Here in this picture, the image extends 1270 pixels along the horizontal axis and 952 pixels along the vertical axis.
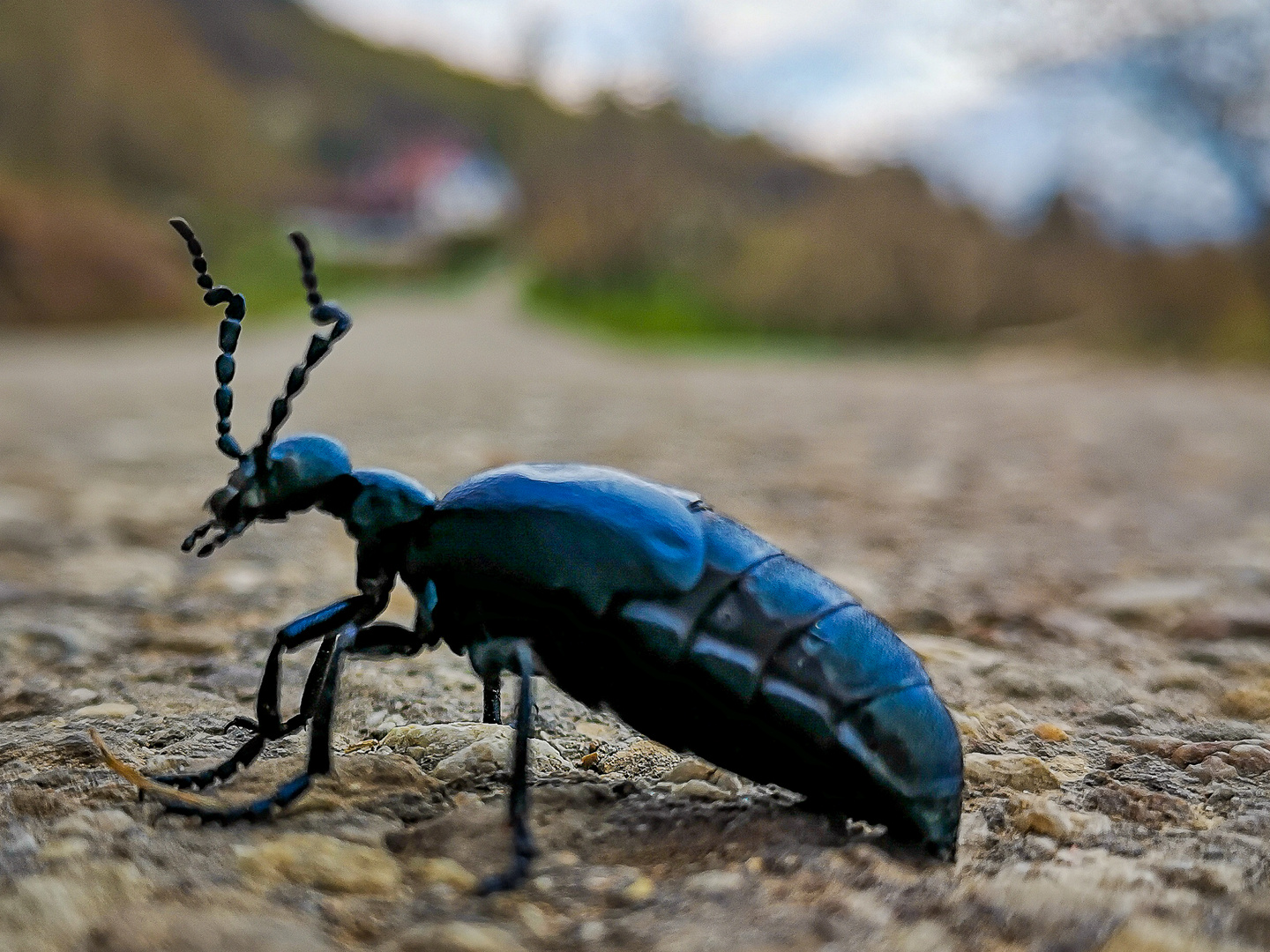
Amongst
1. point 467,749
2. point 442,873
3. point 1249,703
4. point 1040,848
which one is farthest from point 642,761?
point 1249,703

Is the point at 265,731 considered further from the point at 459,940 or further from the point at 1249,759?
the point at 1249,759

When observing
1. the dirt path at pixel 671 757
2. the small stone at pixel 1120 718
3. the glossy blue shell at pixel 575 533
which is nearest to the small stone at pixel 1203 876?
the dirt path at pixel 671 757

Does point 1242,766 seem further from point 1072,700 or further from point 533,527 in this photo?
point 533,527

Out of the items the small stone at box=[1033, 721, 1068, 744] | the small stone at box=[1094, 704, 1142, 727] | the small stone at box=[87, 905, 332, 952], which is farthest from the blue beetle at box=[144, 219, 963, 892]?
the small stone at box=[1094, 704, 1142, 727]

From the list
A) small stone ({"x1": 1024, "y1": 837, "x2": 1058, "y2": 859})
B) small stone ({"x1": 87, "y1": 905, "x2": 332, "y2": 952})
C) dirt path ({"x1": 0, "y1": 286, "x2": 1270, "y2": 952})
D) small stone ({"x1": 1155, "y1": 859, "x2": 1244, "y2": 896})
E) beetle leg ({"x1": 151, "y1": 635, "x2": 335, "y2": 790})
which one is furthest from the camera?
beetle leg ({"x1": 151, "y1": 635, "x2": 335, "y2": 790})

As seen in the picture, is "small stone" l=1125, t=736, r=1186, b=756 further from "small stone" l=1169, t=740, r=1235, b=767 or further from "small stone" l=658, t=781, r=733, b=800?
"small stone" l=658, t=781, r=733, b=800

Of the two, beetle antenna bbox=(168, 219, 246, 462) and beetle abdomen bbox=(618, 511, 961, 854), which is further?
beetle antenna bbox=(168, 219, 246, 462)
